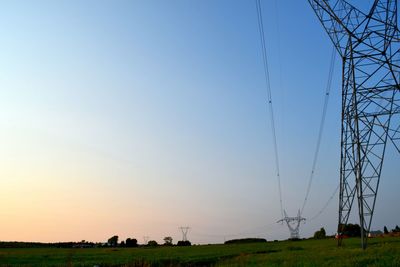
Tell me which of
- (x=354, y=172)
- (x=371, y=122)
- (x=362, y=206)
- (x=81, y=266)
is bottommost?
(x=81, y=266)

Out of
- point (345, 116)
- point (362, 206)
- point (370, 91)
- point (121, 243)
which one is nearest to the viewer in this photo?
point (362, 206)

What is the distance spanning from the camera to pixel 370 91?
3341cm

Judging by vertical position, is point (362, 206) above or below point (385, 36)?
below

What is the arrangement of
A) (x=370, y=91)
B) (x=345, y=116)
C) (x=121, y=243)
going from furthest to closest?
1. (x=121, y=243)
2. (x=345, y=116)
3. (x=370, y=91)

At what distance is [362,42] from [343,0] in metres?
3.64

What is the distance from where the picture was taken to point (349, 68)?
35.0 m

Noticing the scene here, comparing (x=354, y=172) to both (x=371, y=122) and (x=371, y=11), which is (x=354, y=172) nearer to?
(x=371, y=122)

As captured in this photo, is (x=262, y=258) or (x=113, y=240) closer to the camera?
(x=262, y=258)

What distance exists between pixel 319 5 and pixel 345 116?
9399 mm

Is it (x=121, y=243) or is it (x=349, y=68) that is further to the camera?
(x=121, y=243)

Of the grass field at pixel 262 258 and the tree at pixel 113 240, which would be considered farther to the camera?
the tree at pixel 113 240

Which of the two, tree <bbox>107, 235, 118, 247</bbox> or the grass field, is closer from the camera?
the grass field

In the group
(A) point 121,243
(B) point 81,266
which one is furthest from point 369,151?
(A) point 121,243

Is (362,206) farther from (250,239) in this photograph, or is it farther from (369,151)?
(250,239)
